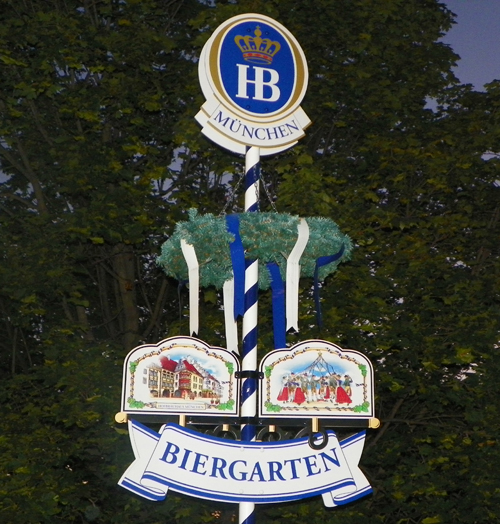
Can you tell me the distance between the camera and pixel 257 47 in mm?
5945

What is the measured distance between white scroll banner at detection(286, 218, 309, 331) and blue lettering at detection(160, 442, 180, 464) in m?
1.06

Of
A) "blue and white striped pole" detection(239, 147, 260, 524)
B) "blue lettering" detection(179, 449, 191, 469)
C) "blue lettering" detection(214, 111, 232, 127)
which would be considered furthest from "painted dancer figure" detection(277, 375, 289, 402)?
"blue lettering" detection(214, 111, 232, 127)

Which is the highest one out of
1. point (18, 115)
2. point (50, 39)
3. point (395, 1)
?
point (395, 1)

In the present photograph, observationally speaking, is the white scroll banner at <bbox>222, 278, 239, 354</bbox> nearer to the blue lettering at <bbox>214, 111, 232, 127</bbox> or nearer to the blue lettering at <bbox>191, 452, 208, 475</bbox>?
the blue lettering at <bbox>191, 452, 208, 475</bbox>

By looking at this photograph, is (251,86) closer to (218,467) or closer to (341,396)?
(341,396)

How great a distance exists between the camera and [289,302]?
5.71 meters

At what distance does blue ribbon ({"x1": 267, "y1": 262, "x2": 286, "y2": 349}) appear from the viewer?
5832 mm

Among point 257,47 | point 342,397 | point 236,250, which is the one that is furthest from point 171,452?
point 257,47

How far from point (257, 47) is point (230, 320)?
68.0 inches

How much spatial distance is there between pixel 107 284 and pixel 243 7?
4080mm

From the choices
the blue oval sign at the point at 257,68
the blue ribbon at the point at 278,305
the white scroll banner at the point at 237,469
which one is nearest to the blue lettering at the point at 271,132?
the blue oval sign at the point at 257,68

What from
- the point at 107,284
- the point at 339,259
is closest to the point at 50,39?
the point at 107,284

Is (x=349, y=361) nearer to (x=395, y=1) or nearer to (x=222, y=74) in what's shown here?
(x=222, y=74)

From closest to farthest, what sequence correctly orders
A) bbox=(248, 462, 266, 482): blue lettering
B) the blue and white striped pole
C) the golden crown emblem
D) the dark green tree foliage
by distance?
bbox=(248, 462, 266, 482): blue lettering, the blue and white striped pole, the golden crown emblem, the dark green tree foliage
